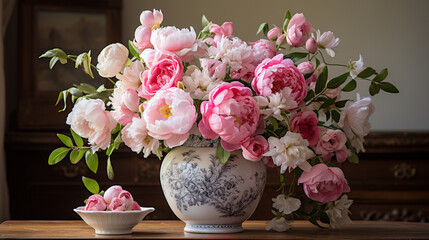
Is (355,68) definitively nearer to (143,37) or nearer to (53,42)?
(143,37)

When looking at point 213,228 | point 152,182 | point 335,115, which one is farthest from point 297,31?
point 152,182

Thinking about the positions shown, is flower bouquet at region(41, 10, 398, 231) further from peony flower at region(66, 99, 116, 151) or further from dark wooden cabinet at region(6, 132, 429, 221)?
dark wooden cabinet at region(6, 132, 429, 221)

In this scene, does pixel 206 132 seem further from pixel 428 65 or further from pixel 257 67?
pixel 428 65

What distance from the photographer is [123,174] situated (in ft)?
8.23

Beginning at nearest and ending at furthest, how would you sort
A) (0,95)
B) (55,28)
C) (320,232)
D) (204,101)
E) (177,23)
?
(204,101)
(320,232)
(0,95)
(55,28)
(177,23)

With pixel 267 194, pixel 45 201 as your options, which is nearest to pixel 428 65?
pixel 267 194

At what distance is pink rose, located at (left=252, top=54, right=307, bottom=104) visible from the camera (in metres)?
1.13

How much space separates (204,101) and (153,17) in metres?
0.25

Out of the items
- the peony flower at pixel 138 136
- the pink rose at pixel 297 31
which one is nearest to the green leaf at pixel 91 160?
the peony flower at pixel 138 136

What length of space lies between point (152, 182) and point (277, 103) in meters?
1.45

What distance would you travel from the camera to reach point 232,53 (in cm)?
117

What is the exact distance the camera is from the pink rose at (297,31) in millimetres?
1257

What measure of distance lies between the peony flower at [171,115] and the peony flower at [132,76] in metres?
0.10

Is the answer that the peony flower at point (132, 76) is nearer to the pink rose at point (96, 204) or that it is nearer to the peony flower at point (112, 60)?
the peony flower at point (112, 60)
